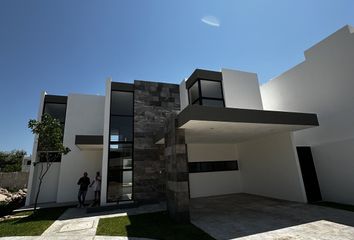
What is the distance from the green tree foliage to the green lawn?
2617 centimetres

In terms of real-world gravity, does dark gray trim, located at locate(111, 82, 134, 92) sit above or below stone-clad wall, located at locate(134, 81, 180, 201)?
above

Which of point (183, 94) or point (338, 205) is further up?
point (183, 94)

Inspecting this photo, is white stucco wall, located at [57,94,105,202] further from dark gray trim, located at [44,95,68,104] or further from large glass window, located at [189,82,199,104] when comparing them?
large glass window, located at [189,82,199,104]

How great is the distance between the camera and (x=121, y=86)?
9898 mm

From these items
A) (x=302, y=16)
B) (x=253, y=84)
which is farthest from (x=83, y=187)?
(x=302, y=16)

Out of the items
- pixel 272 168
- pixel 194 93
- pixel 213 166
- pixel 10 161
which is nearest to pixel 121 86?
pixel 194 93

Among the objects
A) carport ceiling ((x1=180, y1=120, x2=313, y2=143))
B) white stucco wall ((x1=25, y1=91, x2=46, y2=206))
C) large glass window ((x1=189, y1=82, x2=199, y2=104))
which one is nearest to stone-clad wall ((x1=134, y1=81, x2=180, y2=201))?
large glass window ((x1=189, y1=82, x2=199, y2=104))

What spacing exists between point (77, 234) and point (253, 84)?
1086 cm

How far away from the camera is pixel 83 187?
8812mm

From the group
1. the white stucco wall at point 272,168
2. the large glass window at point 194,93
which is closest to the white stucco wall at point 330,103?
the white stucco wall at point 272,168

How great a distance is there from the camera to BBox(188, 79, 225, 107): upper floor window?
9409 millimetres

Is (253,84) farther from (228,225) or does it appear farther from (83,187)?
(83,187)

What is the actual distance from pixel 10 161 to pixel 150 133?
28.5 m

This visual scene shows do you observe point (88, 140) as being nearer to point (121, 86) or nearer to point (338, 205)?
point (121, 86)
